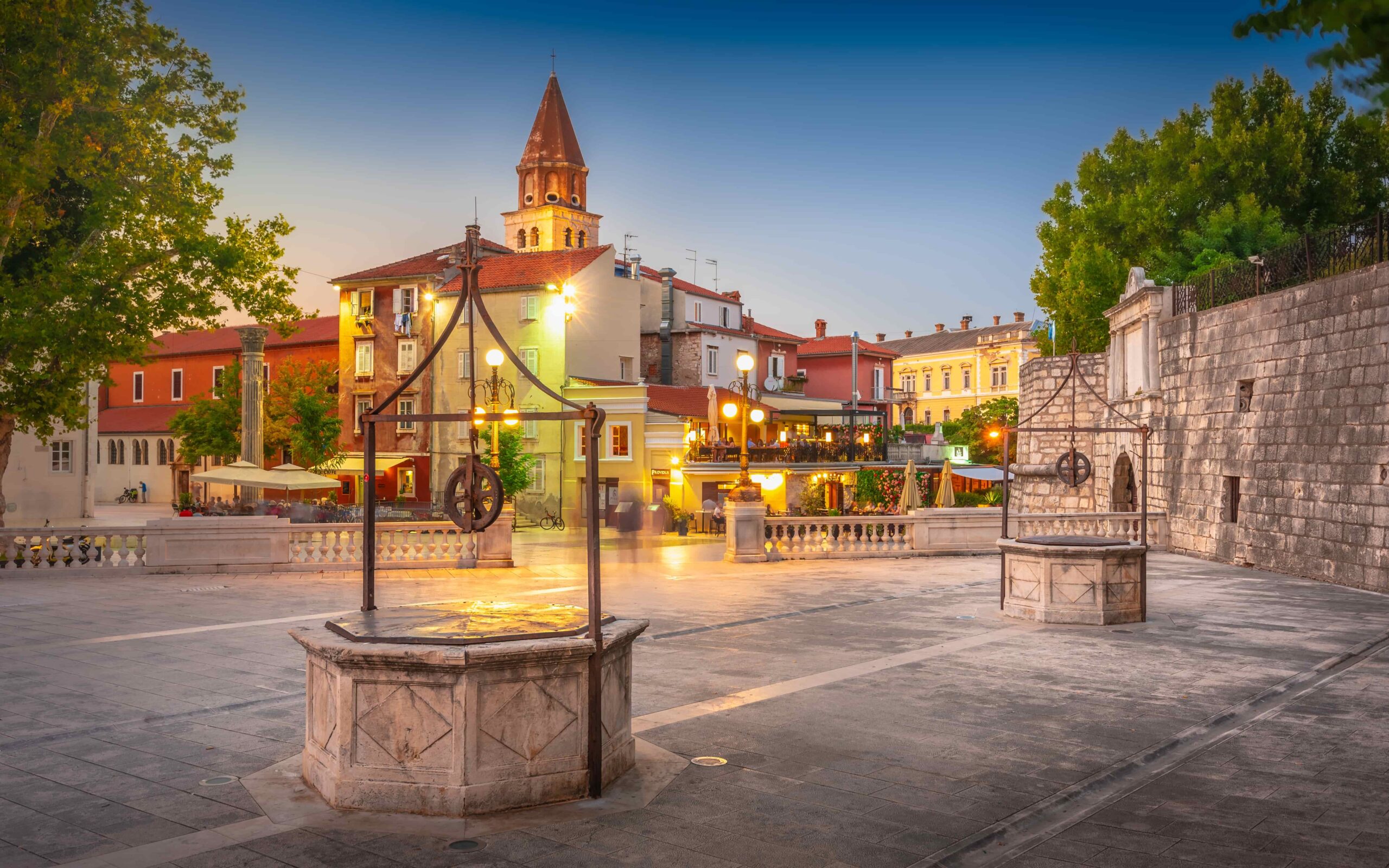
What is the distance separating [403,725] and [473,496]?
1.91 m

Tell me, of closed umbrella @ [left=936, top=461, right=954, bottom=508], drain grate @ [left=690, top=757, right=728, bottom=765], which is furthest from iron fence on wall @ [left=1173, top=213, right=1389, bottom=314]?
drain grate @ [left=690, top=757, right=728, bottom=765]

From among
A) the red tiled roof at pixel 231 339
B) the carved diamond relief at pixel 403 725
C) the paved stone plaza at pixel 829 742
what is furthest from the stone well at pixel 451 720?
the red tiled roof at pixel 231 339

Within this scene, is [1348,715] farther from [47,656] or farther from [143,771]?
[47,656]

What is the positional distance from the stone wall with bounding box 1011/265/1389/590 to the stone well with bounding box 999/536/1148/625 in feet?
18.6

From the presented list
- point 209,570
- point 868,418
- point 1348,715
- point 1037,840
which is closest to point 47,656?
point 209,570

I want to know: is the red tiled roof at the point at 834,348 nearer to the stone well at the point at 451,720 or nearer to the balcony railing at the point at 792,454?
the balcony railing at the point at 792,454

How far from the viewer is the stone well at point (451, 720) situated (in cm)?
612

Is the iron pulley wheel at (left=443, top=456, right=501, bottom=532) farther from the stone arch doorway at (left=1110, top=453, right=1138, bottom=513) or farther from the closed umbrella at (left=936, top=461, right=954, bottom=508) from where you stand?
the stone arch doorway at (left=1110, top=453, right=1138, bottom=513)

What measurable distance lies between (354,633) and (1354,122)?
38.5 metres

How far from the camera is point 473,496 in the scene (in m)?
7.66

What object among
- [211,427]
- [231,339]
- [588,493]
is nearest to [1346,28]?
[588,493]

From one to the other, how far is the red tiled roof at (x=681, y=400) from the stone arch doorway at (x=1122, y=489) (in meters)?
18.5

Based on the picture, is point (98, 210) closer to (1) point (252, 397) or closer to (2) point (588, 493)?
(1) point (252, 397)

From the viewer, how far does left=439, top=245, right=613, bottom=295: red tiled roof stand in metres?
48.5
